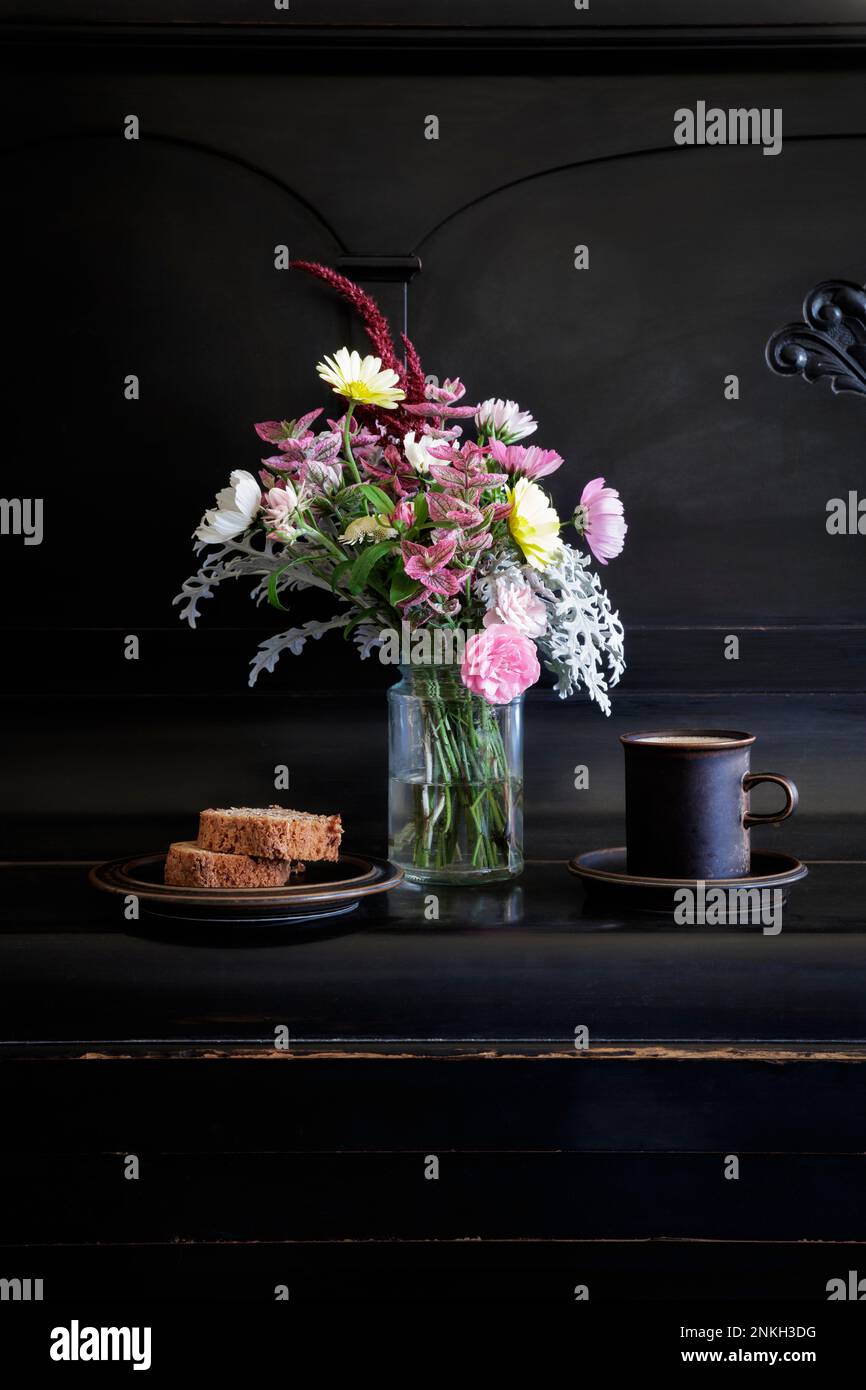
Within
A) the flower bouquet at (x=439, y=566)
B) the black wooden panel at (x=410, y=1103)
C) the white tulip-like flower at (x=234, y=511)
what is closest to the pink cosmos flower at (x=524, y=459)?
the flower bouquet at (x=439, y=566)

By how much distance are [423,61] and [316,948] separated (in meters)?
1.17

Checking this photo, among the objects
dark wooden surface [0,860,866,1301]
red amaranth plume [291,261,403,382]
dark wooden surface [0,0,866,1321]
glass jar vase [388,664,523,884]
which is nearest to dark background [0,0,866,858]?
dark wooden surface [0,0,866,1321]

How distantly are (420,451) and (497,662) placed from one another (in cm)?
24

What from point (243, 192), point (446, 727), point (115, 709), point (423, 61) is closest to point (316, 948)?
point (446, 727)

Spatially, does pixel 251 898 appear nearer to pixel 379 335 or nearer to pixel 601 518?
pixel 601 518

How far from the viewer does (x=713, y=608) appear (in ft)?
5.50

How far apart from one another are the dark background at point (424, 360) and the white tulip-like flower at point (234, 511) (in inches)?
12.9

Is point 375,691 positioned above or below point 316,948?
above

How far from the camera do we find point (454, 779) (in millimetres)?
1350

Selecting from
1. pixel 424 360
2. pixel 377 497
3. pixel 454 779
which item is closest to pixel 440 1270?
pixel 454 779

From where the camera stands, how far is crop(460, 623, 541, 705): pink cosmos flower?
1231mm

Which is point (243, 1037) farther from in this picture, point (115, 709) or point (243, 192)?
point (243, 192)

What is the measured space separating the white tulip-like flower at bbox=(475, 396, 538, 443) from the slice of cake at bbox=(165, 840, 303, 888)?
0.53 m
